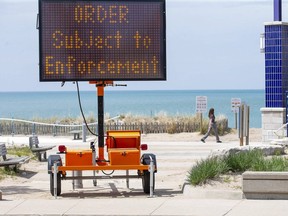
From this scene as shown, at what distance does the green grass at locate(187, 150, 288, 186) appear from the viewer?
58.3ft

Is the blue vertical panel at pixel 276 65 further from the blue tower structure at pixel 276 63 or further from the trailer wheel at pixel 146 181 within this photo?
the trailer wheel at pixel 146 181

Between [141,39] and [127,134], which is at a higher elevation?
[141,39]

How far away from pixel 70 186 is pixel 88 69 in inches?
154

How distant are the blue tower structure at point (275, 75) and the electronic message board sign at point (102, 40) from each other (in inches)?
585

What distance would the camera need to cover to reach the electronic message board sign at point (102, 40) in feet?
58.1

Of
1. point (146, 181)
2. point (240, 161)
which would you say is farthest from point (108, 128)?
point (146, 181)

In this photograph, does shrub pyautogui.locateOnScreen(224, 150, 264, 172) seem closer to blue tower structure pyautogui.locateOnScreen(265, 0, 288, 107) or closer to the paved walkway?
the paved walkway

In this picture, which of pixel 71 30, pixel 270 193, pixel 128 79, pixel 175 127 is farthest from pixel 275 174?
pixel 175 127

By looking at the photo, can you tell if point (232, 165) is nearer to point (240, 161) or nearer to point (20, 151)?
point (240, 161)

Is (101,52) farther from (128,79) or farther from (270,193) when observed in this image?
(270,193)

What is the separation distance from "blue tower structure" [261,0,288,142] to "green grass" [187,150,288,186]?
1262 cm

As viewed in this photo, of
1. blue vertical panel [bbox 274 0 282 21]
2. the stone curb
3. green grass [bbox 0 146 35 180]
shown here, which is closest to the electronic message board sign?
the stone curb

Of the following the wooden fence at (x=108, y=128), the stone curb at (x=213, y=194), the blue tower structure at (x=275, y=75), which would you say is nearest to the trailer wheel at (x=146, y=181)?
the stone curb at (x=213, y=194)

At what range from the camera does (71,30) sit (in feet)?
58.2
